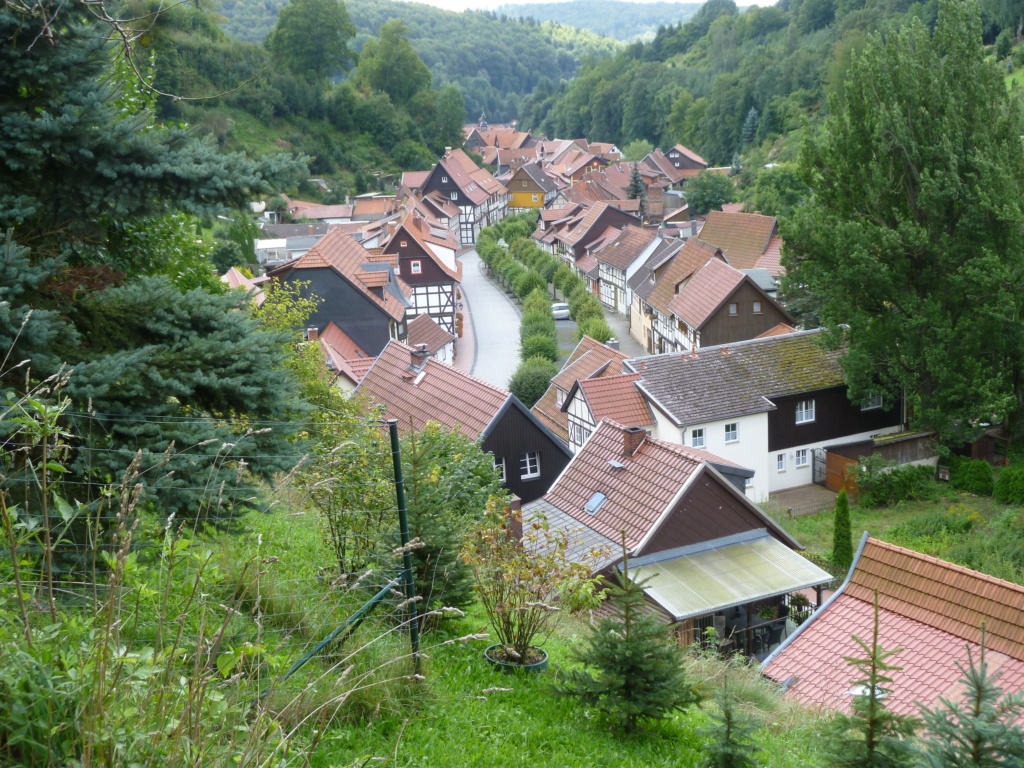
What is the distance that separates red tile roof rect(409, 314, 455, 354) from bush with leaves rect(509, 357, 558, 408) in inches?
170

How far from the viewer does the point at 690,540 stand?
663 inches

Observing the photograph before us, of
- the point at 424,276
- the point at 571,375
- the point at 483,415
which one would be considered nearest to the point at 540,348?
the point at 424,276

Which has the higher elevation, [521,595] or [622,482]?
[521,595]

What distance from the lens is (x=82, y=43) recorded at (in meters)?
6.94

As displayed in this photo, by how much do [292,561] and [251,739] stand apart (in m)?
5.24

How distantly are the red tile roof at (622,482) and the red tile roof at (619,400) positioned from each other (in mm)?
6503

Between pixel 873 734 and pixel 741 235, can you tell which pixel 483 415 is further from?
pixel 741 235

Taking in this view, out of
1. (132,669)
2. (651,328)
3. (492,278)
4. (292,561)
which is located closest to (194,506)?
(292,561)

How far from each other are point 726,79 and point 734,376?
9029cm

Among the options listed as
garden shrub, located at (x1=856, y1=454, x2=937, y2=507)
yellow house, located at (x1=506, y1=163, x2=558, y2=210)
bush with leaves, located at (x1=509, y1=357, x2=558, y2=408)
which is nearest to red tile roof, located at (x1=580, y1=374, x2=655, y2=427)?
garden shrub, located at (x1=856, y1=454, x2=937, y2=507)

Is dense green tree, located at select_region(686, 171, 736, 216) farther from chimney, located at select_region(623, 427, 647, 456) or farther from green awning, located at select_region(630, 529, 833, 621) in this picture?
green awning, located at select_region(630, 529, 833, 621)

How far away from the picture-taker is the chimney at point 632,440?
715 inches

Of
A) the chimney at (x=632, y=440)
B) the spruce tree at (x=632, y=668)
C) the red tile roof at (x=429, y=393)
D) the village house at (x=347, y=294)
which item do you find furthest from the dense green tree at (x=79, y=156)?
the village house at (x=347, y=294)

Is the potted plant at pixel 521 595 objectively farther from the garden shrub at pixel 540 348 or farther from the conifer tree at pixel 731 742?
the garden shrub at pixel 540 348
